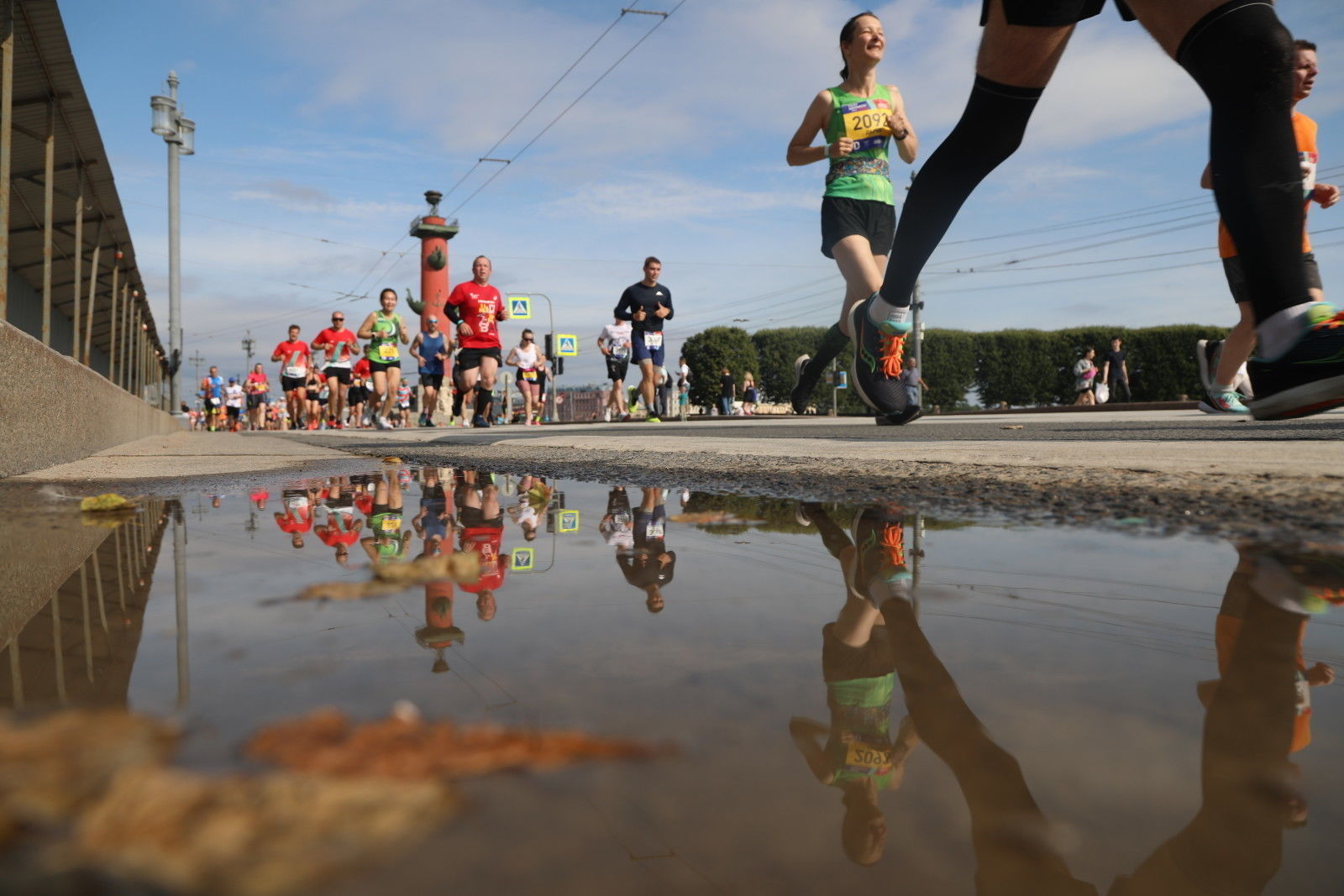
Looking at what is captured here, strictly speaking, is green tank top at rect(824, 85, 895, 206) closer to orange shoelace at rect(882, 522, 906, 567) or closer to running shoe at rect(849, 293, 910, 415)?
running shoe at rect(849, 293, 910, 415)

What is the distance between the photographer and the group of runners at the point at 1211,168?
228 cm

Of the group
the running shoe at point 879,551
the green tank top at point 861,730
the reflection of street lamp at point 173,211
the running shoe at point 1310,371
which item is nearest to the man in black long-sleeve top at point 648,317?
the running shoe at point 1310,371

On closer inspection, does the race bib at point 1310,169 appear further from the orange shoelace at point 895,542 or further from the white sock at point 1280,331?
the orange shoelace at point 895,542

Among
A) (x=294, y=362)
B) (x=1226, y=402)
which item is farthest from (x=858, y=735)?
(x=294, y=362)

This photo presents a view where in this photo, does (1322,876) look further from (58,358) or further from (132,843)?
(58,358)

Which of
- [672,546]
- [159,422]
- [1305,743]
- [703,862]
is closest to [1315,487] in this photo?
[672,546]

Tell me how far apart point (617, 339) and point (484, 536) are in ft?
50.8

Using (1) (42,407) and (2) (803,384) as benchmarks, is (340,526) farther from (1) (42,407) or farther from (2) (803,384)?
(2) (803,384)

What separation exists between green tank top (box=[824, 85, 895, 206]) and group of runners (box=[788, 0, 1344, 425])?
2 cm

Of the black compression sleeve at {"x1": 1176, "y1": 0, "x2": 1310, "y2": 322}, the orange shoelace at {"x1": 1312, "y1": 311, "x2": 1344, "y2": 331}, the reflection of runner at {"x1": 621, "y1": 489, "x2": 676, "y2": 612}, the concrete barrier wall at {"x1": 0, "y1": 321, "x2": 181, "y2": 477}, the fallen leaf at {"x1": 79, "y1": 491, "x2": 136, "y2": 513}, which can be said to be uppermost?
the black compression sleeve at {"x1": 1176, "y1": 0, "x2": 1310, "y2": 322}

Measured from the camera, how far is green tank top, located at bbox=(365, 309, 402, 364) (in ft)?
49.2

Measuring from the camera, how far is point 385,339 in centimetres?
1509

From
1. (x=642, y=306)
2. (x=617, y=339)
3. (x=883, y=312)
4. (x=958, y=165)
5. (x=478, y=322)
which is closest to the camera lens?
(x=958, y=165)

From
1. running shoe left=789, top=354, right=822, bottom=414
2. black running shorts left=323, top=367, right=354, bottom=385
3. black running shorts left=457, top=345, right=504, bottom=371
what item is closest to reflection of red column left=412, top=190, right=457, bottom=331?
black running shorts left=323, top=367, right=354, bottom=385
